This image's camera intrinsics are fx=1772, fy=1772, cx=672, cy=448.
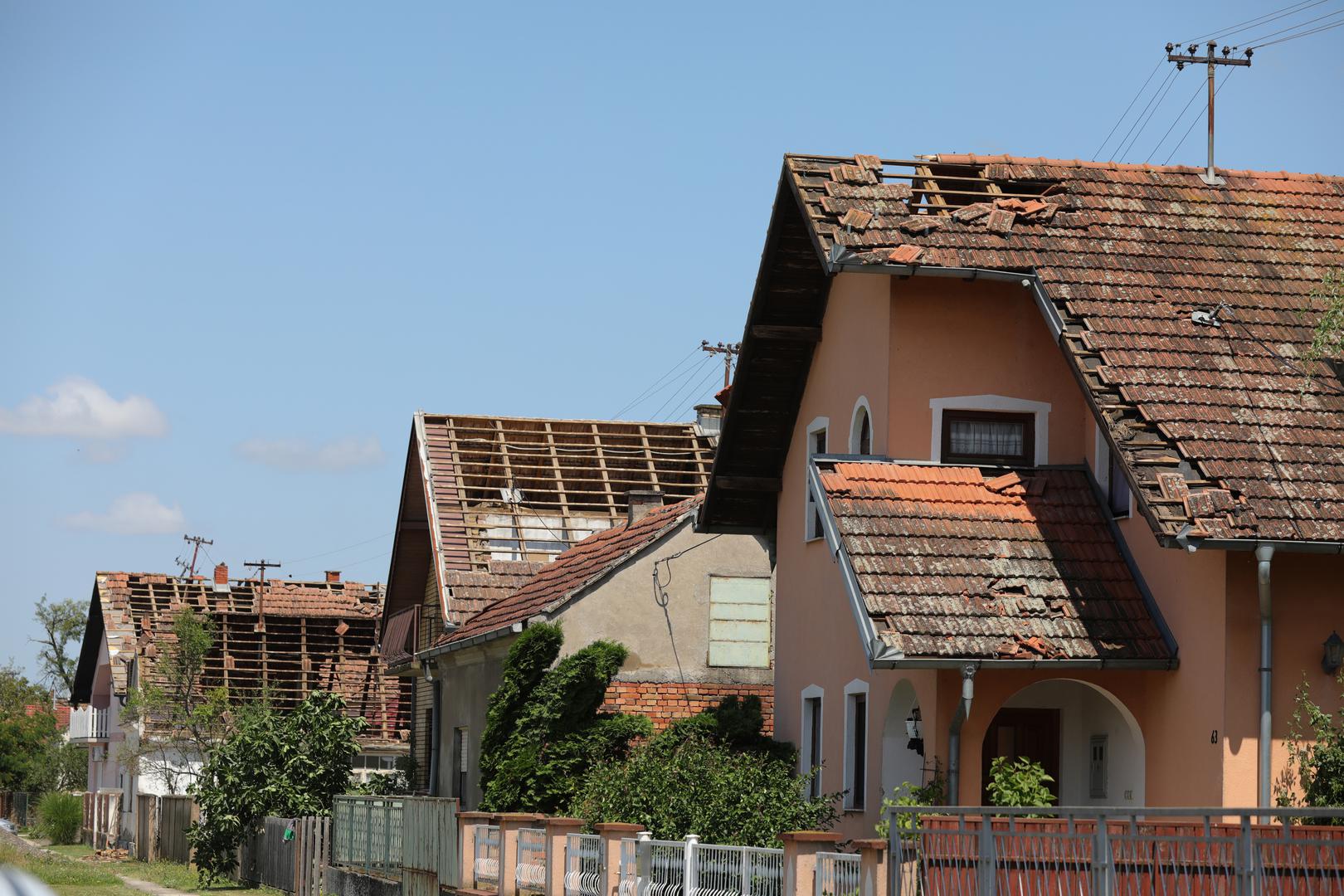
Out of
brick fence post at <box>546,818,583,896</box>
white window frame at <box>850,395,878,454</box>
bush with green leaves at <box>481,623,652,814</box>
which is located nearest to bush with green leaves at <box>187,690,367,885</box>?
bush with green leaves at <box>481,623,652,814</box>

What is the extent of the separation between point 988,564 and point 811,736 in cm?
520

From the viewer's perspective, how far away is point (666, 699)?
89.5ft

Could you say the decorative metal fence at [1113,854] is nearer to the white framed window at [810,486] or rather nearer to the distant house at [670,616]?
the white framed window at [810,486]

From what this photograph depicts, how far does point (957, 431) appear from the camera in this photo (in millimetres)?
19328

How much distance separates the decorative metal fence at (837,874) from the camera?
1270 cm

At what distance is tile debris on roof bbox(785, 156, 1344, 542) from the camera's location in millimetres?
15430

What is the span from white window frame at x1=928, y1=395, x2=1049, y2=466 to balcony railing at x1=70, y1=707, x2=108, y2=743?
50.2 metres

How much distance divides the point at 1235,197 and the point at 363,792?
66.9ft

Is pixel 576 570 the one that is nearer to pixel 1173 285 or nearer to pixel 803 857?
pixel 1173 285

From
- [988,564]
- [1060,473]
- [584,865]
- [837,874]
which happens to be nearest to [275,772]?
[584,865]

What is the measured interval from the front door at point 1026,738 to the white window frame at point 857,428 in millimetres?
3208

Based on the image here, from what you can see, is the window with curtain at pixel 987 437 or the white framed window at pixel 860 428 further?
the white framed window at pixel 860 428

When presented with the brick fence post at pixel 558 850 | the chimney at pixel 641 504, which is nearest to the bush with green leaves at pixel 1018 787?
the brick fence post at pixel 558 850

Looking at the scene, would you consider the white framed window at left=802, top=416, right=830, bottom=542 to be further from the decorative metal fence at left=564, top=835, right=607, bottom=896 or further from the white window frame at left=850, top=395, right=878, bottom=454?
the decorative metal fence at left=564, top=835, right=607, bottom=896
